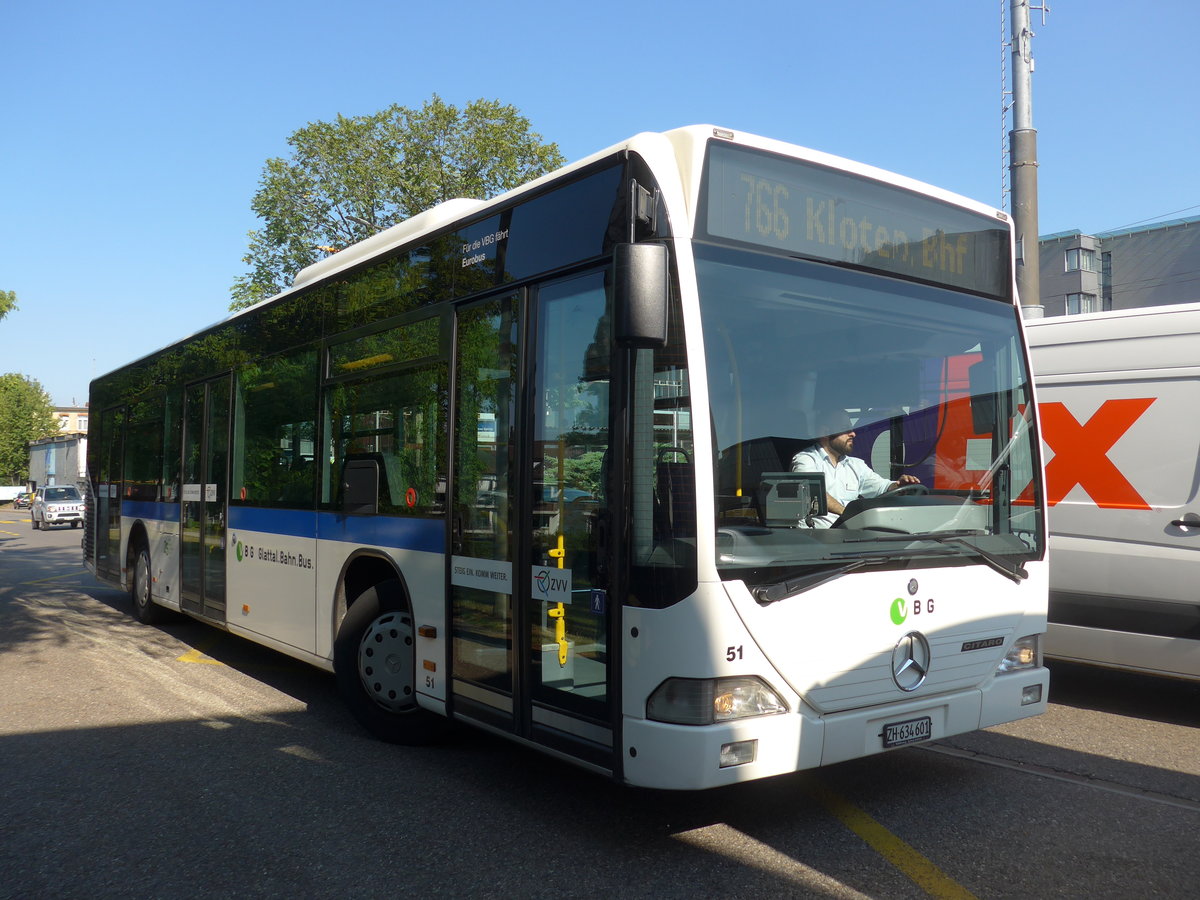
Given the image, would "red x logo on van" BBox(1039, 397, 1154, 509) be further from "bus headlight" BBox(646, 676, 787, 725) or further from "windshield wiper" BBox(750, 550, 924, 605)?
"bus headlight" BBox(646, 676, 787, 725)

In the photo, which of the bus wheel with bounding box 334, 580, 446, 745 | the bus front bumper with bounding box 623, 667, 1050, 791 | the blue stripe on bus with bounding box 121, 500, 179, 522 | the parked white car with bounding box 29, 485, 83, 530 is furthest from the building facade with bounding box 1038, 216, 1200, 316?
the bus front bumper with bounding box 623, 667, 1050, 791

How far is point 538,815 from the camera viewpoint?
469 cm

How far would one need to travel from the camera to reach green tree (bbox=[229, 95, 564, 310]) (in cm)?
2889

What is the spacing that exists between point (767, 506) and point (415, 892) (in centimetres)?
197

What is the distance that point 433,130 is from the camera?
29078mm

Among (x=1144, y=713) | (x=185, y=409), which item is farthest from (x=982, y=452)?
(x=185, y=409)

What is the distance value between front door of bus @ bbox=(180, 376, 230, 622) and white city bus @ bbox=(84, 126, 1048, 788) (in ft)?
8.63

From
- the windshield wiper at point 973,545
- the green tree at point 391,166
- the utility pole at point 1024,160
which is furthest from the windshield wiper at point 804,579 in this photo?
the green tree at point 391,166

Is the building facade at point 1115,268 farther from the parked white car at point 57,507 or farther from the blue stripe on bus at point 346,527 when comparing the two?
the blue stripe on bus at point 346,527

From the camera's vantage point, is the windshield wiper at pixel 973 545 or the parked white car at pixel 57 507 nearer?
the windshield wiper at pixel 973 545

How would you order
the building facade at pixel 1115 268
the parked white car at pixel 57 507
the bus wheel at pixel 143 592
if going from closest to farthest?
the bus wheel at pixel 143 592 → the parked white car at pixel 57 507 → the building facade at pixel 1115 268

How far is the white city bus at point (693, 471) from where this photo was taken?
12.9ft

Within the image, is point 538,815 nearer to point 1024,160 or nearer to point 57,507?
point 1024,160

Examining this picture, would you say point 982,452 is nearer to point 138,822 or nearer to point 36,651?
point 138,822
